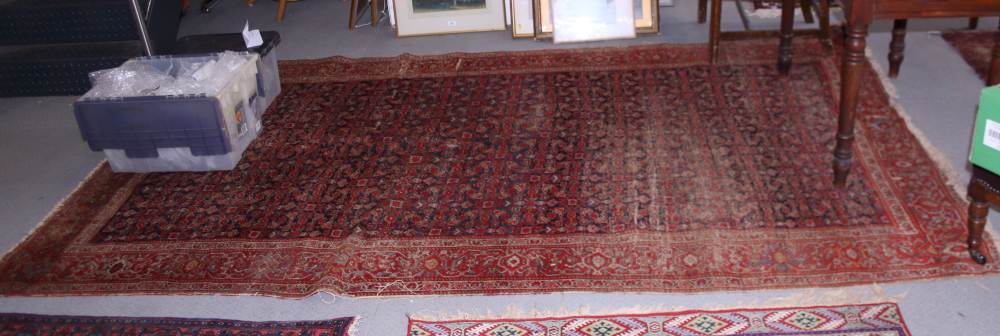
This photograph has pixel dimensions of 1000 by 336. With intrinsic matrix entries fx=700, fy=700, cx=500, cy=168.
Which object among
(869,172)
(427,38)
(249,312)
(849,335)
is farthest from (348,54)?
(849,335)

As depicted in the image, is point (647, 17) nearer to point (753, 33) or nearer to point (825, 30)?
point (753, 33)

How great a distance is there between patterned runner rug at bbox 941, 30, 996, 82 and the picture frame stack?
163cm

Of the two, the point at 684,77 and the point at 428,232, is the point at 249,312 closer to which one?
the point at 428,232

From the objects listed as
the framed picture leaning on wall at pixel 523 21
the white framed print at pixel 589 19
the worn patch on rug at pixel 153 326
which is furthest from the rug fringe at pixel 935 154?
the worn patch on rug at pixel 153 326

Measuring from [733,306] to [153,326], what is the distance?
6.41 ft

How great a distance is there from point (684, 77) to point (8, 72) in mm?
3864

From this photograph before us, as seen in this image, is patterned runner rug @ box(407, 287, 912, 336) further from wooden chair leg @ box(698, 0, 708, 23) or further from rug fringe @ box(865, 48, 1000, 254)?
wooden chair leg @ box(698, 0, 708, 23)

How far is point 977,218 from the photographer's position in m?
2.25

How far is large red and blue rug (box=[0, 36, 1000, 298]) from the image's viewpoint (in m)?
2.48

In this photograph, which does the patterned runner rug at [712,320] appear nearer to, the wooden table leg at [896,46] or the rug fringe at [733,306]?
the rug fringe at [733,306]

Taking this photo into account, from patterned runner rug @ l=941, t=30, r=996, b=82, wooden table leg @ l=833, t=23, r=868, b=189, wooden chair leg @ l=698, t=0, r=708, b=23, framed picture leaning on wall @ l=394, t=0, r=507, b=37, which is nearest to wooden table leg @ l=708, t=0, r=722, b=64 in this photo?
wooden chair leg @ l=698, t=0, r=708, b=23

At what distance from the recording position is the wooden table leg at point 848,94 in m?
2.41

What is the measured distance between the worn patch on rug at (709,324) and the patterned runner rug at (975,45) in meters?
2.04

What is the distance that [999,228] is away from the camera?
251 cm
